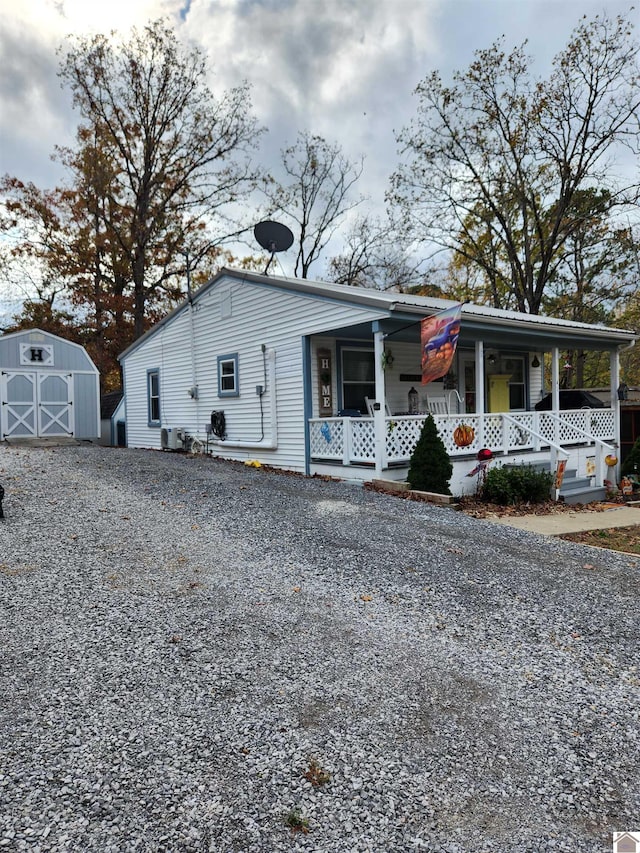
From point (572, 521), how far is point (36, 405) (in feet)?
50.4

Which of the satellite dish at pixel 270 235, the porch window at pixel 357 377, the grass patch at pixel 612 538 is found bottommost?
the grass patch at pixel 612 538

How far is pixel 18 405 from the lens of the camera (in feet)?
55.1

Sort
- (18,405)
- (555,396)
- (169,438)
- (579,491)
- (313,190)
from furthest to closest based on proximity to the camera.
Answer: (313,190), (18,405), (169,438), (555,396), (579,491)

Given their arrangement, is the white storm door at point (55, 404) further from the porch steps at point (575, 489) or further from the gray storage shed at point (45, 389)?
the porch steps at point (575, 489)

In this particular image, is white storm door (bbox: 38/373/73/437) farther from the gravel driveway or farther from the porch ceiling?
the gravel driveway

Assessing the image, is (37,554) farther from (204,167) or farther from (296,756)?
(204,167)

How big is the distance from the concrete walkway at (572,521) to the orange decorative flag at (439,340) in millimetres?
2387

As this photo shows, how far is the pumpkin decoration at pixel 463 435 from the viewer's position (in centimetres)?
1017

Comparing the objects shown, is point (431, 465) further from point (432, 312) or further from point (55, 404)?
point (55, 404)

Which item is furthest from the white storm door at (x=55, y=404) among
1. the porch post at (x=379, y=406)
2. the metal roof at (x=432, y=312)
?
the porch post at (x=379, y=406)

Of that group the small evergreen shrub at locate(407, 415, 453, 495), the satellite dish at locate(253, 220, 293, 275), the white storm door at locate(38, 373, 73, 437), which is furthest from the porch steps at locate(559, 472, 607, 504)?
the white storm door at locate(38, 373, 73, 437)

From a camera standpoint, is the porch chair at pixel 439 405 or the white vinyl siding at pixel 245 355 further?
the porch chair at pixel 439 405

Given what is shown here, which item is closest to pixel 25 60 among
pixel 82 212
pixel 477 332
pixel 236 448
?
pixel 82 212

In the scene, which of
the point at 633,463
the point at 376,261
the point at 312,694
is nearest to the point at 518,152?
the point at 376,261
